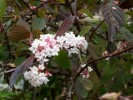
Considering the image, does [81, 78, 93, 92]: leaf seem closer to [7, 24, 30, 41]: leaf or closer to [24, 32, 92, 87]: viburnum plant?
[24, 32, 92, 87]: viburnum plant

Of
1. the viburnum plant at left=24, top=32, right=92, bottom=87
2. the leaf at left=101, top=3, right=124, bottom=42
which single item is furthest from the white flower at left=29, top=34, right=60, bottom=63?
the leaf at left=101, top=3, right=124, bottom=42

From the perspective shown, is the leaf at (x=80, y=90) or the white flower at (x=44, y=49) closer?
the white flower at (x=44, y=49)

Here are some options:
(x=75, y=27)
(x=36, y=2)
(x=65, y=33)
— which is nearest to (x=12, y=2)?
(x=36, y=2)

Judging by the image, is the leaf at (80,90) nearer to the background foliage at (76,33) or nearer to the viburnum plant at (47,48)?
the background foliage at (76,33)

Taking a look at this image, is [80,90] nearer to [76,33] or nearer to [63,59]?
[63,59]

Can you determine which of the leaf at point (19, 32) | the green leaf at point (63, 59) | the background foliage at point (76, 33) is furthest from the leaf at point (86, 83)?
the leaf at point (19, 32)

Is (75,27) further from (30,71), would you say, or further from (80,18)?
(30,71)

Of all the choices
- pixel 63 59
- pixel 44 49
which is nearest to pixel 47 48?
pixel 44 49
